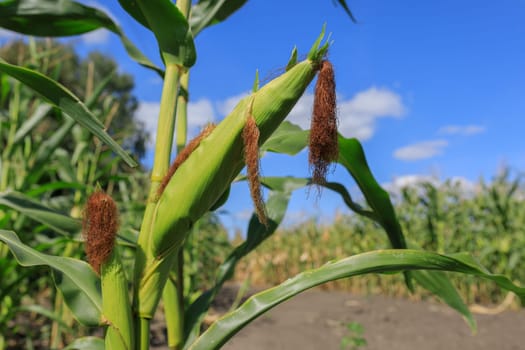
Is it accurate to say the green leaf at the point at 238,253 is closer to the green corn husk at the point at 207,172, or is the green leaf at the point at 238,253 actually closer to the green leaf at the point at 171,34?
the green corn husk at the point at 207,172

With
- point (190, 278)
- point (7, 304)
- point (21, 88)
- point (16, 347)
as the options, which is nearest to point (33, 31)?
point (21, 88)

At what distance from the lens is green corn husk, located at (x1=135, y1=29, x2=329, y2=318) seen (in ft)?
2.09

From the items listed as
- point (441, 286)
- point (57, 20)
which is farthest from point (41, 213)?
point (441, 286)

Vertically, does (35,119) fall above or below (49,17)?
above

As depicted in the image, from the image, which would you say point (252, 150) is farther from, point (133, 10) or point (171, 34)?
point (133, 10)

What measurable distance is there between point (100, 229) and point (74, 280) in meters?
0.11

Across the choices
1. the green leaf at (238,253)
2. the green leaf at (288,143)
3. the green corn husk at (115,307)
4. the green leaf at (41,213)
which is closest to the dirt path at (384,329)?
the green leaf at (238,253)

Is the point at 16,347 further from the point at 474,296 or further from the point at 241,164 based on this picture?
the point at 474,296

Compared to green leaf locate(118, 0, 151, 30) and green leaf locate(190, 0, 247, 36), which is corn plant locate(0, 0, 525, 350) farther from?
green leaf locate(190, 0, 247, 36)

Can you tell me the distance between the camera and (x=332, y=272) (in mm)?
793

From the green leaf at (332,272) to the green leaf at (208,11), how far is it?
65 cm

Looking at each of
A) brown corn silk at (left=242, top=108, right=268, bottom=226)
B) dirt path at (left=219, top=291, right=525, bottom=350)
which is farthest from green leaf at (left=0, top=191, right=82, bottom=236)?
dirt path at (left=219, top=291, right=525, bottom=350)

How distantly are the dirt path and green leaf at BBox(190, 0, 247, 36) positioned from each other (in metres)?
2.04

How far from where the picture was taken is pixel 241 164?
711 mm
